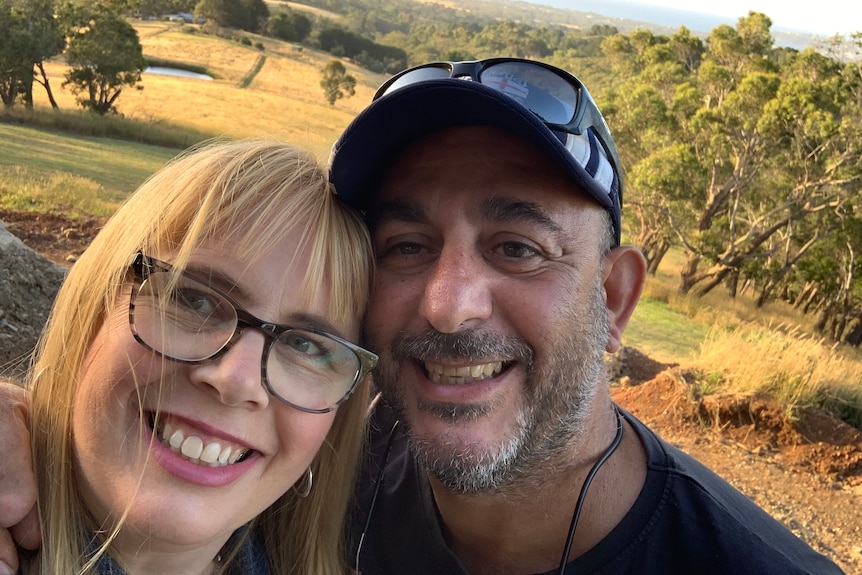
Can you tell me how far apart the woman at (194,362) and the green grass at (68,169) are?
9.66 metres

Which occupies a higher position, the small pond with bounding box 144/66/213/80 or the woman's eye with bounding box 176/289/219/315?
the woman's eye with bounding box 176/289/219/315

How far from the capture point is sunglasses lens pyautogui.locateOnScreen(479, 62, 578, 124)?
1664mm

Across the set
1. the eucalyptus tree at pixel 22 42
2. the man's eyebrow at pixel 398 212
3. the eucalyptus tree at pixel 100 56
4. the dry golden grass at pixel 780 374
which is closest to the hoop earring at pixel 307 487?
the man's eyebrow at pixel 398 212

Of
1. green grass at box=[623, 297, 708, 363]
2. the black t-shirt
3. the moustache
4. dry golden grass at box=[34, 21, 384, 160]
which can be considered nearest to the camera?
the black t-shirt

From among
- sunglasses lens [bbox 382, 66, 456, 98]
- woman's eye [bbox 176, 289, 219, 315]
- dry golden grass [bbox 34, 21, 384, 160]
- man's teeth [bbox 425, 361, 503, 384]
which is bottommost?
dry golden grass [bbox 34, 21, 384, 160]

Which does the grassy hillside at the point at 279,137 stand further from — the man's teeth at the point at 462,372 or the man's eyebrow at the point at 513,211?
the man's teeth at the point at 462,372

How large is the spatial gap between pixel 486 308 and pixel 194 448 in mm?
768

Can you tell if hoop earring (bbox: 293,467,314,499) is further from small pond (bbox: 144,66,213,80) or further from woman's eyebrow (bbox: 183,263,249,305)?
small pond (bbox: 144,66,213,80)

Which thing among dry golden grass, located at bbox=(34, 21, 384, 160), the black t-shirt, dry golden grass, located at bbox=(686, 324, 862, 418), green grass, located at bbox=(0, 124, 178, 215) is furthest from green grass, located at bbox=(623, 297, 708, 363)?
dry golden grass, located at bbox=(34, 21, 384, 160)

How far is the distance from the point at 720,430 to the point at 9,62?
29.4 metres

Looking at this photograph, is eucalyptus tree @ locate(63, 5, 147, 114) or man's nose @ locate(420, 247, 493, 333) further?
eucalyptus tree @ locate(63, 5, 147, 114)

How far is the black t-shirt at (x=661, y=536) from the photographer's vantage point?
1495 mm

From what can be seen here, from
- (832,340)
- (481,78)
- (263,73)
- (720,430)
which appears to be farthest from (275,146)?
(263,73)

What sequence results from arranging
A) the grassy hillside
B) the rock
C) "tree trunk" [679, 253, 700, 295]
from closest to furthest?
1. the rock
2. the grassy hillside
3. "tree trunk" [679, 253, 700, 295]
